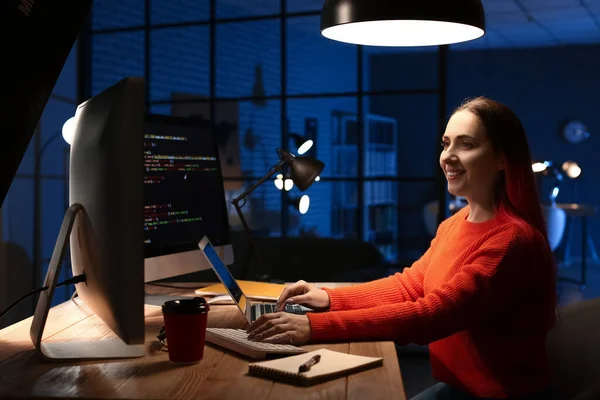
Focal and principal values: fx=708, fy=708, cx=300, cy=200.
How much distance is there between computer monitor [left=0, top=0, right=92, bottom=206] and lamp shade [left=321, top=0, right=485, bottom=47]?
23.5 inches

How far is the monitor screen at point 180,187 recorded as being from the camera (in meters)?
1.89

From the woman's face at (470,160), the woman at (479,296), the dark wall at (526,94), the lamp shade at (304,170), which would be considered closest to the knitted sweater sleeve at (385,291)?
the woman at (479,296)

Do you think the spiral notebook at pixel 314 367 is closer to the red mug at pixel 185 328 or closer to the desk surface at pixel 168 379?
the desk surface at pixel 168 379

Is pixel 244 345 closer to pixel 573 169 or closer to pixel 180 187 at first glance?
pixel 180 187

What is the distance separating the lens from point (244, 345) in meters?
1.37

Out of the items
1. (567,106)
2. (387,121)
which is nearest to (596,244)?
(567,106)

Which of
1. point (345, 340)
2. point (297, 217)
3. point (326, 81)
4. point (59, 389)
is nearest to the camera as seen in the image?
point (59, 389)

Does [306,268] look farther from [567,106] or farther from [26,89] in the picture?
[567,106]

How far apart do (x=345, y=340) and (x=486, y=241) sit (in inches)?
15.4

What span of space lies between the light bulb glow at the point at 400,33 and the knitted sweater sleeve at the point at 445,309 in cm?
64

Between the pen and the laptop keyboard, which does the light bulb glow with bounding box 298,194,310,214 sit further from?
the pen

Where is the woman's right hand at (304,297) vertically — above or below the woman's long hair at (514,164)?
below

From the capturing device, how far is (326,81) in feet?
29.0

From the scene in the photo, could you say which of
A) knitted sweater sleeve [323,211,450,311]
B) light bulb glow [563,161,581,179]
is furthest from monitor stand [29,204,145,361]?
light bulb glow [563,161,581,179]
